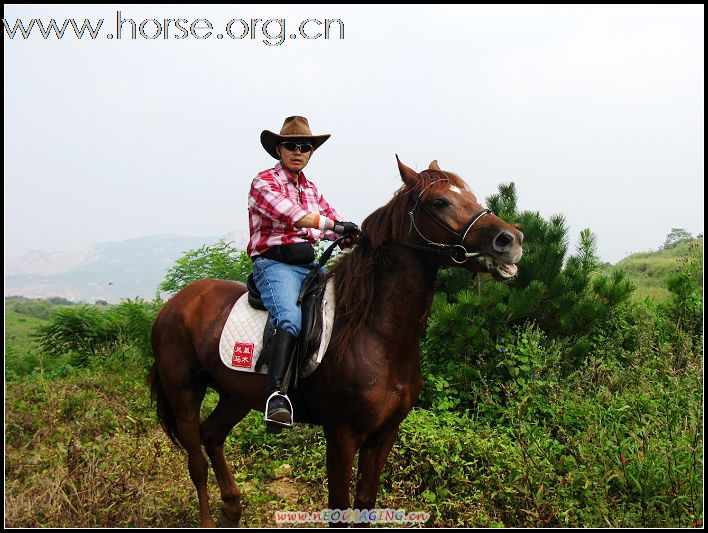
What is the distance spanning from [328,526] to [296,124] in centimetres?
284

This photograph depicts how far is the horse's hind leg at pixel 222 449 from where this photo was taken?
4.39m

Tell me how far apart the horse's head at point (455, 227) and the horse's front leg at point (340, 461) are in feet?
4.05

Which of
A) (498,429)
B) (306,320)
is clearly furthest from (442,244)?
(498,429)

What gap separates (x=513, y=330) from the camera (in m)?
6.20

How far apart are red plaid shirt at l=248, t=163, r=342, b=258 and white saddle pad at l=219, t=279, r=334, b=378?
440 millimetres

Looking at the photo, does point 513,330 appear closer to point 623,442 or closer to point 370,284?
point 623,442

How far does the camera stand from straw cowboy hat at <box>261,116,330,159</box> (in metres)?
3.90

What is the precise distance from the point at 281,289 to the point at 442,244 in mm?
1103

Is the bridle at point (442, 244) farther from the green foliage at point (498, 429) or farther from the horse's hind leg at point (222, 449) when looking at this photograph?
the horse's hind leg at point (222, 449)

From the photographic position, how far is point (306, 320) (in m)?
3.53

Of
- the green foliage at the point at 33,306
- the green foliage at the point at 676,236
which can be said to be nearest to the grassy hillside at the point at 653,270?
the green foliage at the point at 676,236

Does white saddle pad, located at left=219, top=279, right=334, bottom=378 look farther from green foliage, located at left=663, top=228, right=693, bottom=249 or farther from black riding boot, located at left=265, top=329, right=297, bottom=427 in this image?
green foliage, located at left=663, top=228, right=693, bottom=249

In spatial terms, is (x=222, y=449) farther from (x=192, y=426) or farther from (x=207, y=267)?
(x=207, y=267)

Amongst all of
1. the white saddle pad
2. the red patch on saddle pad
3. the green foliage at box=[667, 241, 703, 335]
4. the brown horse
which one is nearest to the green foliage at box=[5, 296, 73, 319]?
the white saddle pad
